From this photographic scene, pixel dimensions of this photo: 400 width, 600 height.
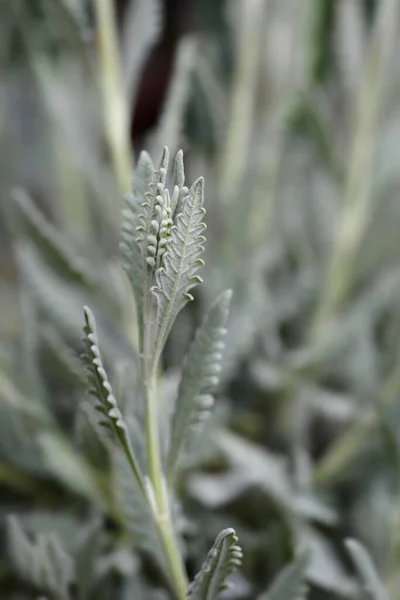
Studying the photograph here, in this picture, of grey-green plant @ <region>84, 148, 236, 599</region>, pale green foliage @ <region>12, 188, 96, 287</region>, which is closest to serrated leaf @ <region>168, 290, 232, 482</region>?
grey-green plant @ <region>84, 148, 236, 599</region>

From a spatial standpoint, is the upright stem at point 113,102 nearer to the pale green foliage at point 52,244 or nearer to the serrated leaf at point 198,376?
the pale green foliage at point 52,244

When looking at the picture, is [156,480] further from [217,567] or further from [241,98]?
[241,98]

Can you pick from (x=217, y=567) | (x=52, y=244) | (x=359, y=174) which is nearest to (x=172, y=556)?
(x=217, y=567)

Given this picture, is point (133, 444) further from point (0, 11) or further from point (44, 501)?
point (0, 11)

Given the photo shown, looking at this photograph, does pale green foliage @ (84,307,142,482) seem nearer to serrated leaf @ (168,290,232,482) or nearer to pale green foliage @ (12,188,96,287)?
serrated leaf @ (168,290,232,482)

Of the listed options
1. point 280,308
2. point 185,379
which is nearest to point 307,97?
point 280,308

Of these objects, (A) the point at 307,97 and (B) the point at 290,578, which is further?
(A) the point at 307,97


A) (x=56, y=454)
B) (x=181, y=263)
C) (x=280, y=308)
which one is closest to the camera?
(x=181, y=263)
